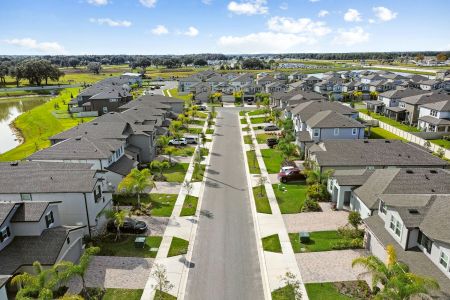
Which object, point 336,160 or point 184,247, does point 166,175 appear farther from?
point 336,160

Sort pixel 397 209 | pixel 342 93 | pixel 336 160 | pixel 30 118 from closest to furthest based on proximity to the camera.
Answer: pixel 397 209 → pixel 336 160 → pixel 30 118 → pixel 342 93

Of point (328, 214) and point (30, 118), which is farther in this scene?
point (30, 118)

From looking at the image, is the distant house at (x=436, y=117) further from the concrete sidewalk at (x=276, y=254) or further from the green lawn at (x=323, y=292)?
the green lawn at (x=323, y=292)

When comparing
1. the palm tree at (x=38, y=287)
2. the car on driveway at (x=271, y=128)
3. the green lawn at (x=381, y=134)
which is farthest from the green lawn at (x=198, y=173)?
the green lawn at (x=381, y=134)

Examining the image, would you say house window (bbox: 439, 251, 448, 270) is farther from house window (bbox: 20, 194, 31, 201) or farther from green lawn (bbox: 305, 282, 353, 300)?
house window (bbox: 20, 194, 31, 201)

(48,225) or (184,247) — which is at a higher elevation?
(48,225)

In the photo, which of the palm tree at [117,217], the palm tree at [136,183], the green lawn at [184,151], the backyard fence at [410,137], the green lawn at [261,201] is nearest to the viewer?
the palm tree at [117,217]

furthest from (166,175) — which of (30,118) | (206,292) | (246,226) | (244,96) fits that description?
(244,96)

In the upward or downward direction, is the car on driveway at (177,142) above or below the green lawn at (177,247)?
above
